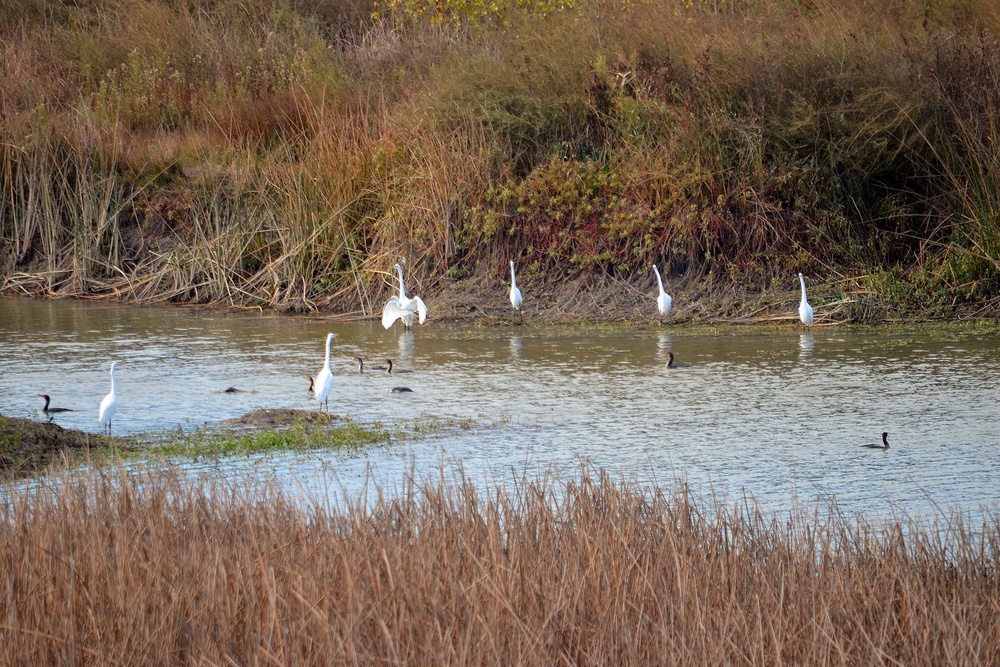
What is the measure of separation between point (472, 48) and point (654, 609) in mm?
12628

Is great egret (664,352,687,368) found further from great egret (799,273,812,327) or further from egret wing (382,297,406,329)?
egret wing (382,297,406,329)

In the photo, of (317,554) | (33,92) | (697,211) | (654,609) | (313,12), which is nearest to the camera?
(654,609)

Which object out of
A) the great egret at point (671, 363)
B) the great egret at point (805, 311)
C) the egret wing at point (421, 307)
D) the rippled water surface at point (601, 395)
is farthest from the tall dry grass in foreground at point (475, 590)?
the egret wing at point (421, 307)

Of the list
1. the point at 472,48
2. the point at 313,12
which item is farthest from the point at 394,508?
the point at 313,12

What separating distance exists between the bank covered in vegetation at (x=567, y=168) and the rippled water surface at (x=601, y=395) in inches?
48.3

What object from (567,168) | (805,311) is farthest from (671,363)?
(567,168)

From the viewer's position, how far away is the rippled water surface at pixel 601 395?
6.59 meters

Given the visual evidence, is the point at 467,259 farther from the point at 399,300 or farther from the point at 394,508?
the point at 394,508

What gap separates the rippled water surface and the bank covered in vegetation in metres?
1.23

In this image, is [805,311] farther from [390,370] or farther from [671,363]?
[390,370]

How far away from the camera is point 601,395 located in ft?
28.7

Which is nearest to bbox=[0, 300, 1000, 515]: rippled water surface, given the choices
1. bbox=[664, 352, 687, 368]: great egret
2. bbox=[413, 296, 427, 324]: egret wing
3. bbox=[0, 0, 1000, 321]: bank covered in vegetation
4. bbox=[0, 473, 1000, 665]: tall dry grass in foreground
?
bbox=[664, 352, 687, 368]: great egret

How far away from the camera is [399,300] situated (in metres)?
11.6

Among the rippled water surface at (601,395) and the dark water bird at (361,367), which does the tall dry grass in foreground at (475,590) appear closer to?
the rippled water surface at (601,395)
